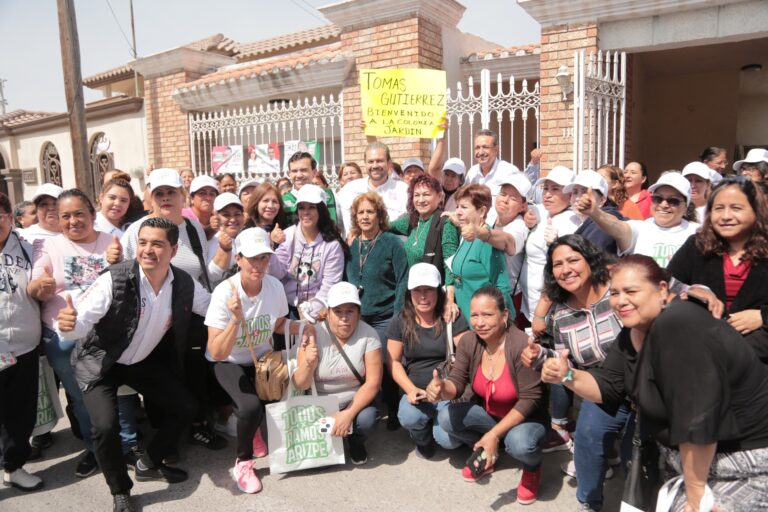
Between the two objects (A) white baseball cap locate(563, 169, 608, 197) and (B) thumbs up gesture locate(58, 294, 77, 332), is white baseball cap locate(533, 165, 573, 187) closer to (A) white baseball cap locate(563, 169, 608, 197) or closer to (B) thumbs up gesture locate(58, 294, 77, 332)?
(A) white baseball cap locate(563, 169, 608, 197)

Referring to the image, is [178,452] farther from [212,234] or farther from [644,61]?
[644,61]

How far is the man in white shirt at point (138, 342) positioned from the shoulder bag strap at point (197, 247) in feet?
1.12

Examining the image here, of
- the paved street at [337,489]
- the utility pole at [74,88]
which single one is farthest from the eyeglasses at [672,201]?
the utility pole at [74,88]

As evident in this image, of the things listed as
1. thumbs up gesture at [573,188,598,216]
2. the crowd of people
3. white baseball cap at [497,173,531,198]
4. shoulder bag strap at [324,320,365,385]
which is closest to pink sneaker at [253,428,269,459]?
the crowd of people

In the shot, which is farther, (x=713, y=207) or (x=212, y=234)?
(x=212, y=234)

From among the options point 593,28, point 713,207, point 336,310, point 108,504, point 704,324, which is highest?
point 593,28

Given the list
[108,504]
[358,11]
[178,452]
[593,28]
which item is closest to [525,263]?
[178,452]

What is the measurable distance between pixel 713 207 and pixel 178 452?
3596 mm

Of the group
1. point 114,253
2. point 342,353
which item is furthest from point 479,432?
point 114,253

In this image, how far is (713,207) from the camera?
8.81 feet

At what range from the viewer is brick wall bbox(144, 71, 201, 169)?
427 inches

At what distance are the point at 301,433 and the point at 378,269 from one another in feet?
4.14

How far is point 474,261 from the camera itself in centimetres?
371

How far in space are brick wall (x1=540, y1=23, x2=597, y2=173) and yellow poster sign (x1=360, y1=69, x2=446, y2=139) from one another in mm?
1917
